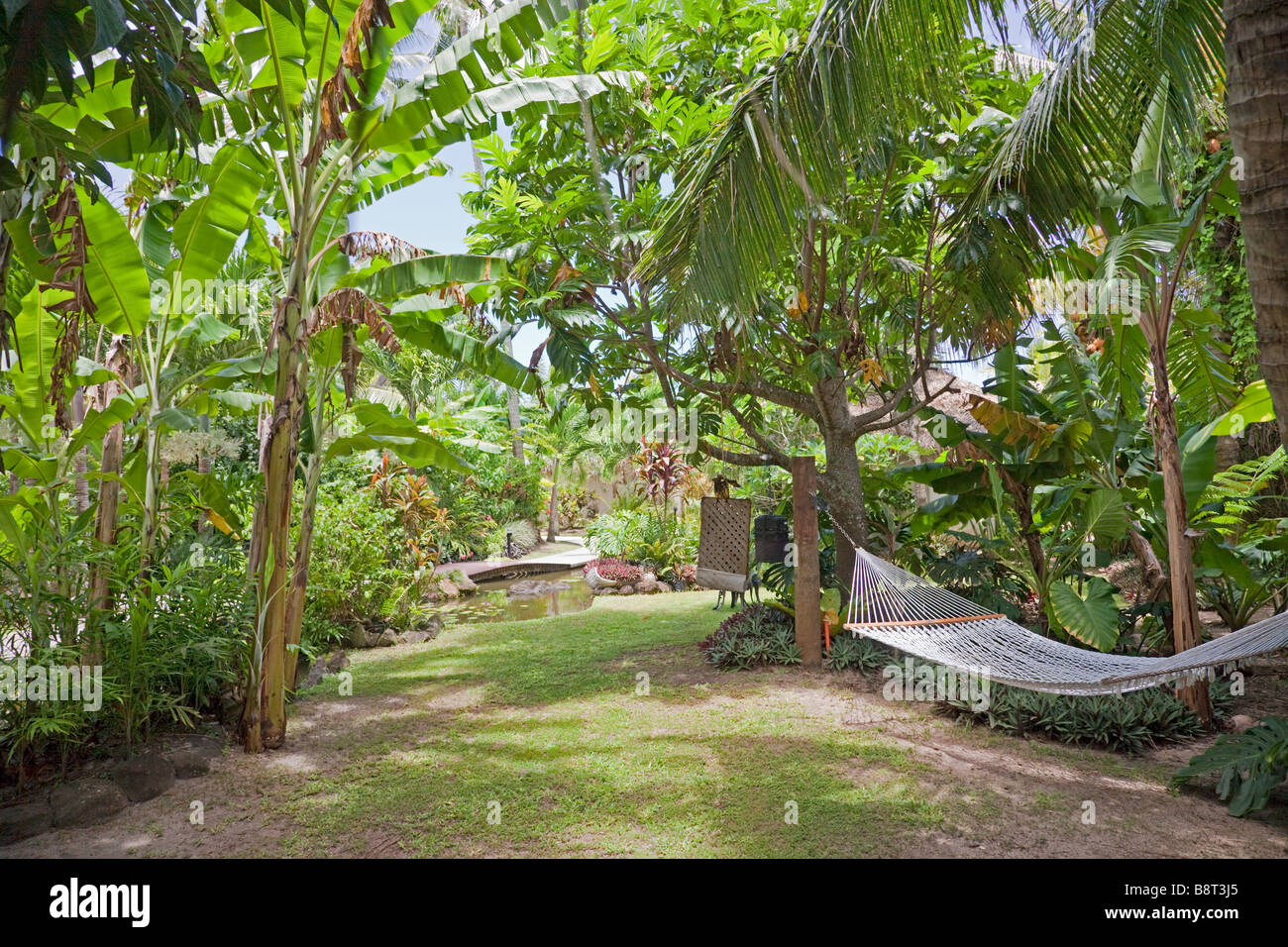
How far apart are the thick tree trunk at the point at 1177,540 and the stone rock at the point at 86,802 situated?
16.3 feet

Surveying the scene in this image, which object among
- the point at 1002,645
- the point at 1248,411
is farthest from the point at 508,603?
the point at 1248,411

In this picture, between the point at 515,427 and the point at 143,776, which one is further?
the point at 515,427

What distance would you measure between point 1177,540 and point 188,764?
16.1 ft

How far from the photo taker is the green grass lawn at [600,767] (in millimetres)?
2969

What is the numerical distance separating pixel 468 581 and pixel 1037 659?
7983mm

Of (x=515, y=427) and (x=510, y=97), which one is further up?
(x=510, y=97)

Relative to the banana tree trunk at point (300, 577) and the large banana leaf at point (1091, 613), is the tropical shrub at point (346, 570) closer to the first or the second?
the banana tree trunk at point (300, 577)

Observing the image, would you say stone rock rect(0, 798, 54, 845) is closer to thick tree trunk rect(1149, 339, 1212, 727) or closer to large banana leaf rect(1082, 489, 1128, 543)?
thick tree trunk rect(1149, 339, 1212, 727)

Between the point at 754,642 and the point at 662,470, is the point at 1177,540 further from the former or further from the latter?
the point at 662,470

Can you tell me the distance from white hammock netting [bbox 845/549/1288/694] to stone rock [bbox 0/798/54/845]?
11.3 feet

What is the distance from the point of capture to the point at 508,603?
9.52 meters

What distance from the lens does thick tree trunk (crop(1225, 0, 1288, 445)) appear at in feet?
6.30

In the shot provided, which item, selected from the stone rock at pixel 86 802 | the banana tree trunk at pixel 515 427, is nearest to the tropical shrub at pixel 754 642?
the stone rock at pixel 86 802
